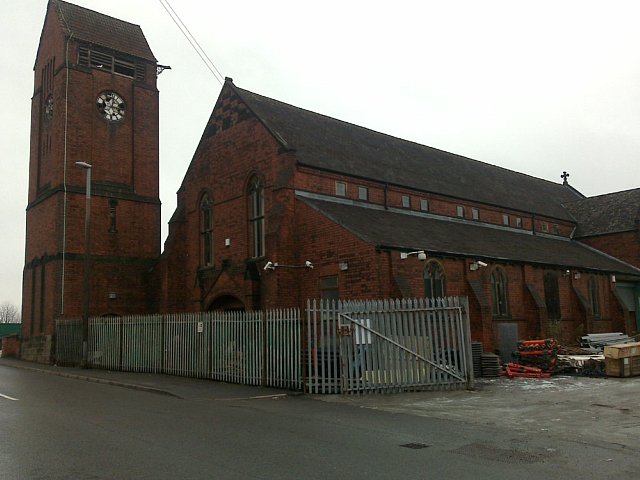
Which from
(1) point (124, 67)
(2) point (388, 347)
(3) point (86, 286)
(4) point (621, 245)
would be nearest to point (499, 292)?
(2) point (388, 347)

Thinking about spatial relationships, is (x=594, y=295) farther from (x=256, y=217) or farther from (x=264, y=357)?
(x=264, y=357)

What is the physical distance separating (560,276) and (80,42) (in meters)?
27.0

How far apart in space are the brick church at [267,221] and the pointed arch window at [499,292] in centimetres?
9

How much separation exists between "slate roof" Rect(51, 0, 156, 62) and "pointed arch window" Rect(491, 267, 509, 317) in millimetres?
22784

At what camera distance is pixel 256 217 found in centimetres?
2462

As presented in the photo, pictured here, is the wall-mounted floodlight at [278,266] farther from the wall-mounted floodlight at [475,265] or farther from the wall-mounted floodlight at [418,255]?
the wall-mounted floodlight at [475,265]

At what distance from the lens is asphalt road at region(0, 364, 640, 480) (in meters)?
6.88

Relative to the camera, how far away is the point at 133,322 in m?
21.9

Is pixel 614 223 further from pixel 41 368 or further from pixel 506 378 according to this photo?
pixel 41 368

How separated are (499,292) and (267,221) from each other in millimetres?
10138

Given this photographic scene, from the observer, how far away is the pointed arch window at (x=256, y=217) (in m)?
24.3

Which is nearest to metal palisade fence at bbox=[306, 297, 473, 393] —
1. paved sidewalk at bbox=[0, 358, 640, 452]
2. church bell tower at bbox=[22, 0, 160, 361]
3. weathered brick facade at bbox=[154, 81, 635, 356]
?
paved sidewalk at bbox=[0, 358, 640, 452]

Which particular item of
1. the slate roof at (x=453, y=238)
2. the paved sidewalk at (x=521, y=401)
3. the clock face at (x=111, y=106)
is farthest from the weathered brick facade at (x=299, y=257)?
the clock face at (x=111, y=106)

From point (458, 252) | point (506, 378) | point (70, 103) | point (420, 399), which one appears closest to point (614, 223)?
point (458, 252)
